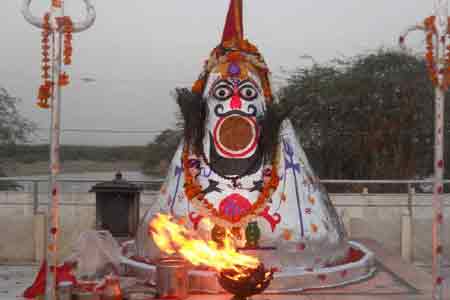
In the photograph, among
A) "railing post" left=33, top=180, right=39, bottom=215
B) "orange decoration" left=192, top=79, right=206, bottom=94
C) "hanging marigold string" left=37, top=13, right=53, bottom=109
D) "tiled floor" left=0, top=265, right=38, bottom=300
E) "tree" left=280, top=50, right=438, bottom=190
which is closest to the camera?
"hanging marigold string" left=37, top=13, right=53, bottom=109

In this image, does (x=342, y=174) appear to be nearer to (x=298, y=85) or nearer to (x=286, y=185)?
(x=298, y=85)

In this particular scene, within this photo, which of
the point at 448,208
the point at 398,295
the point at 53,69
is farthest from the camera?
the point at 448,208

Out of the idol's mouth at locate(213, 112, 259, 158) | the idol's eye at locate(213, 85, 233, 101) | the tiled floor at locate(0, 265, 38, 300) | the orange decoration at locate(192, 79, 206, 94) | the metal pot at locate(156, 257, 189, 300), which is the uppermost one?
the orange decoration at locate(192, 79, 206, 94)

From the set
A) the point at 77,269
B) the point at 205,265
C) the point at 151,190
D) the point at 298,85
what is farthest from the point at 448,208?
the point at 298,85

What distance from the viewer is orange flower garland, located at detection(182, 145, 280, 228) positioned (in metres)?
6.64

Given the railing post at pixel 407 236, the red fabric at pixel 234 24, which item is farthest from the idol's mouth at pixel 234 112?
the railing post at pixel 407 236

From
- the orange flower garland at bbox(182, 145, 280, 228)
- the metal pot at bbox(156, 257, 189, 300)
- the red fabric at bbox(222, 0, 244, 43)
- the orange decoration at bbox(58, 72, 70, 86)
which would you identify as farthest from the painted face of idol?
the orange decoration at bbox(58, 72, 70, 86)

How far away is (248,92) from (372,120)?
12.1 metres

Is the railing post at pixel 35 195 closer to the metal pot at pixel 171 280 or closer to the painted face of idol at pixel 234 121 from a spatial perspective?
the painted face of idol at pixel 234 121

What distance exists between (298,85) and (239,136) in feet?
44.4

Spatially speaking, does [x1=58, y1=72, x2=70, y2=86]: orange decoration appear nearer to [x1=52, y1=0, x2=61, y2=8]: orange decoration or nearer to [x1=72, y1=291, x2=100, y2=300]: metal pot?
[x1=52, y1=0, x2=61, y2=8]: orange decoration

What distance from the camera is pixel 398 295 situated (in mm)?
6270

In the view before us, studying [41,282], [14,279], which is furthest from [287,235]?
[14,279]

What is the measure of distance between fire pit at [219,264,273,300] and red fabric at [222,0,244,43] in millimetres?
3044
